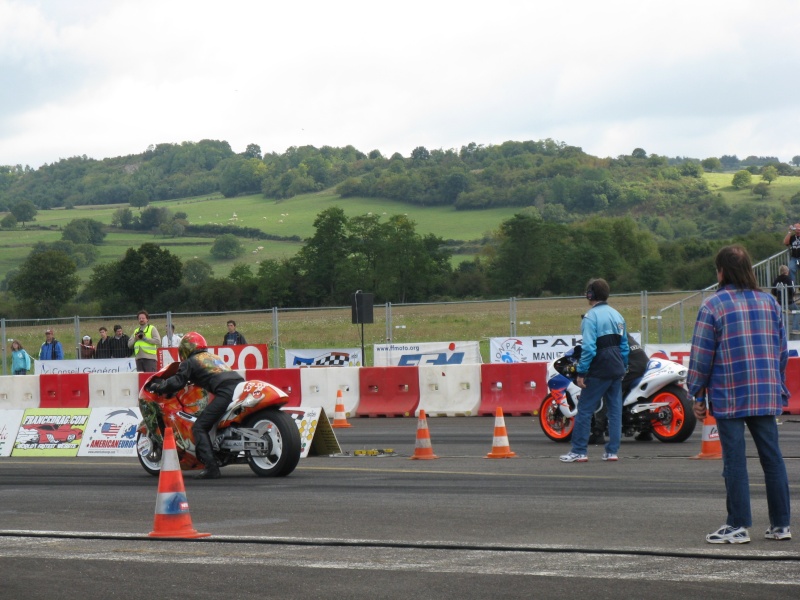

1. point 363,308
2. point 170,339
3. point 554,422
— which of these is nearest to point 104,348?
point 170,339

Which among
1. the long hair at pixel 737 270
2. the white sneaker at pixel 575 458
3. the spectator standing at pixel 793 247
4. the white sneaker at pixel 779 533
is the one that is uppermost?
the spectator standing at pixel 793 247

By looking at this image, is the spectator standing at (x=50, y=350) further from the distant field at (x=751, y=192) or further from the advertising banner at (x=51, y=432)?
the distant field at (x=751, y=192)

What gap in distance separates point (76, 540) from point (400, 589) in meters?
3.10

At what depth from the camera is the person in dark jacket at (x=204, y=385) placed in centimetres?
1230

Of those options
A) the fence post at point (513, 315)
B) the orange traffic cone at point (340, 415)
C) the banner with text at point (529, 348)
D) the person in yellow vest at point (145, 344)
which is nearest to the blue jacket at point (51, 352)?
the person in yellow vest at point (145, 344)

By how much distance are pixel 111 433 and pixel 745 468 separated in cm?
1000

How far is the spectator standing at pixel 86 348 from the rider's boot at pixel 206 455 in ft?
60.9

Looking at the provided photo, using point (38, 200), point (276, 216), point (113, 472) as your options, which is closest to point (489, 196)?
point (276, 216)

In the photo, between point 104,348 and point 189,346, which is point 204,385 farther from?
point 104,348

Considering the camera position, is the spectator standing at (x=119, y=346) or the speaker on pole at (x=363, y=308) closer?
the speaker on pole at (x=363, y=308)

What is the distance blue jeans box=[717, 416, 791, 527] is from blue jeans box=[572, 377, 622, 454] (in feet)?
18.0

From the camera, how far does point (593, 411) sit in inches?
518

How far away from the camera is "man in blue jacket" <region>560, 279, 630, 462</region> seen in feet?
42.5

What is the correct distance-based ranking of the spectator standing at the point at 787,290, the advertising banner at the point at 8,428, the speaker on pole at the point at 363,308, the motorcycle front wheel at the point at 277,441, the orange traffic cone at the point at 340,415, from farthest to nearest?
the speaker on pole at the point at 363,308, the spectator standing at the point at 787,290, the orange traffic cone at the point at 340,415, the advertising banner at the point at 8,428, the motorcycle front wheel at the point at 277,441
